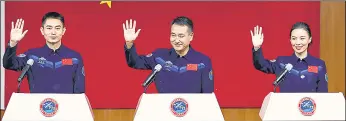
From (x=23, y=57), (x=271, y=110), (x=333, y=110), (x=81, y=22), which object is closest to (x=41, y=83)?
(x=23, y=57)

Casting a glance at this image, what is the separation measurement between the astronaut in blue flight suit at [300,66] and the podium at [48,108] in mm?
1290

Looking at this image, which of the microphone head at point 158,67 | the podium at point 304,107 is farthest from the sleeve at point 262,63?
the microphone head at point 158,67

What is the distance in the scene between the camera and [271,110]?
3.35 metres

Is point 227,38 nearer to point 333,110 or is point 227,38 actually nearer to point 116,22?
point 116,22

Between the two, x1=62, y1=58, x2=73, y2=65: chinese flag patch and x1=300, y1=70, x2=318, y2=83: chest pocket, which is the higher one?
x1=62, y1=58, x2=73, y2=65: chinese flag patch

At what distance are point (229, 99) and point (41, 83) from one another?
5.48 ft

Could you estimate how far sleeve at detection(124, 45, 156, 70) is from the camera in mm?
3848

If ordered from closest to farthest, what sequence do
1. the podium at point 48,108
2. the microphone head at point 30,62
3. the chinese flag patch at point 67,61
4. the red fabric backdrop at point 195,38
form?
1. the podium at point 48,108
2. the microphone head at point 30,62
3. the chinese flag patch at point 67,61
4. the red fabric backdrop at point 195,38

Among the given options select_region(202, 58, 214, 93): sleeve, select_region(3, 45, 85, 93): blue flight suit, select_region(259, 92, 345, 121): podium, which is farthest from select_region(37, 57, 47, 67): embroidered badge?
select_region(259, 92, 345, 121): podium

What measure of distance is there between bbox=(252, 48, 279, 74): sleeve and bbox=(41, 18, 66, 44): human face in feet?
4.55

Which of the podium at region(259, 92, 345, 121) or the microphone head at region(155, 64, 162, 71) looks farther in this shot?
the microphone head at region(155, 64, 162, 71)

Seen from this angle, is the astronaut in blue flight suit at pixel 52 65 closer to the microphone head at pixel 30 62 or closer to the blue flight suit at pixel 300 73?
the microphone head at pixel 30 62

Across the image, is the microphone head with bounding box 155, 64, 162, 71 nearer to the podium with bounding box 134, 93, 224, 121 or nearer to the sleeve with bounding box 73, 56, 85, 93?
the podium with bounding box 134, 93, 224, 121

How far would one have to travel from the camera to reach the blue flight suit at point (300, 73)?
3.87m
